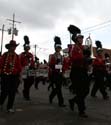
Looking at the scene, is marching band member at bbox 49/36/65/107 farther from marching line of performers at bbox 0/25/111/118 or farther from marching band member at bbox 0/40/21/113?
marching band member at bbox 0/40/21/113

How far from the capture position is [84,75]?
11109 mm

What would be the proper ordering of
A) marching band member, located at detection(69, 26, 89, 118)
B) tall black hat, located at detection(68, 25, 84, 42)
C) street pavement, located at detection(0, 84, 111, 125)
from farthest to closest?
1. tall black hat, located at detection(68, 25, 84, 42)
2. marching band member, located at detection(69, 26, 89, 118)
3. street pavement, located at detection(0, 84, 111, 125)

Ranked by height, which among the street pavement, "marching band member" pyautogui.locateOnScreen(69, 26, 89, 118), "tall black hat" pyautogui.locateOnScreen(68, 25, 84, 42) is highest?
"tall black hat" pyautogui.locateOnScreen(68, 25, 84, 42)

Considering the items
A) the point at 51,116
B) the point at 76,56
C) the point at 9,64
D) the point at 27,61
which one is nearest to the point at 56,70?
the point at 27,61

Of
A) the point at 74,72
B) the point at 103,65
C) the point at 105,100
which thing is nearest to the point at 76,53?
the point at 74,72

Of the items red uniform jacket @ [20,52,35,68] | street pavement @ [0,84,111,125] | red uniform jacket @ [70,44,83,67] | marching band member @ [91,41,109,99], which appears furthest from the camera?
marching band member @ [91,41,109,99]

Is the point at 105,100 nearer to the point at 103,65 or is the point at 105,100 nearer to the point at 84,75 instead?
the point at 103,65

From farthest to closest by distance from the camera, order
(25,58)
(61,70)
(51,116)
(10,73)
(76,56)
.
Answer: (25,58) < (61,70) < (10,73) < (76,56) < (51,116)

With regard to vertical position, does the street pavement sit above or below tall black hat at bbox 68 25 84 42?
below

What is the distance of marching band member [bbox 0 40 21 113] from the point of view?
37.9 ft

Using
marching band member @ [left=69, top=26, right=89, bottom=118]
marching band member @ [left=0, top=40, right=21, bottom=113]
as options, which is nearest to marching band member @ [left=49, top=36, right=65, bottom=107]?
marching band member @ [left=0, top=40, right=21, bottom=113]

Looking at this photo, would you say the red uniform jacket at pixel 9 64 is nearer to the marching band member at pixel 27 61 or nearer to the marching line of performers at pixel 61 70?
the marching line of performers at pixel 61 70

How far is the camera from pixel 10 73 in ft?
38.1

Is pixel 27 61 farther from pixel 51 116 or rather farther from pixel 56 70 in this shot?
pixel 51 116
